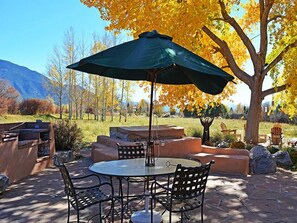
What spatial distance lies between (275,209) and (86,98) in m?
22.9

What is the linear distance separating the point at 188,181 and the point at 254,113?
24.4 feet

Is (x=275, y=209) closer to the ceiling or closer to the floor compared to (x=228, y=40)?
closer to the floor

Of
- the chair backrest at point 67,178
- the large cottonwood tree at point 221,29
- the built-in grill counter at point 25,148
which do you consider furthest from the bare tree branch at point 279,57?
the chair backrest at point 67,178

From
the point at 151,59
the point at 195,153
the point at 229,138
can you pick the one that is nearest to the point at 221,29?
the point at 229,138

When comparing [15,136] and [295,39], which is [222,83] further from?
[295,39]

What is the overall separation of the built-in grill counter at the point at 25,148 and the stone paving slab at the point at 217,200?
240mm

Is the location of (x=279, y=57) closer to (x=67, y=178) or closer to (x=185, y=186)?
(x=185, y=186)

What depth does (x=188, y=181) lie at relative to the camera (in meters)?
3.05

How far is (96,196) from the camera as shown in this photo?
339 centimetres

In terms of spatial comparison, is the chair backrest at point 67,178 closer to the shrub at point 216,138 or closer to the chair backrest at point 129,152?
the chair backrest at point 129,152

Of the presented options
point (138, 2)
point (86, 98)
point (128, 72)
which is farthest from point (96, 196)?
point (86, 98)

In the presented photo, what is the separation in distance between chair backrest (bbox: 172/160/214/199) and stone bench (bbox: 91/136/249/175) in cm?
333

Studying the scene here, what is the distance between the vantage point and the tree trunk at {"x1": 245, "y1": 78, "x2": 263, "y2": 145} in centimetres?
975

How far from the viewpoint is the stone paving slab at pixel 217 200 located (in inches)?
151
